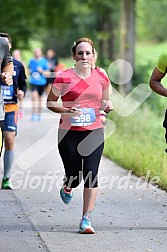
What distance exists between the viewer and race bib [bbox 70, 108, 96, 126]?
7672mm

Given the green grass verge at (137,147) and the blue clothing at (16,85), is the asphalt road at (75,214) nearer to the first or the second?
the green grass verge at (137,147)

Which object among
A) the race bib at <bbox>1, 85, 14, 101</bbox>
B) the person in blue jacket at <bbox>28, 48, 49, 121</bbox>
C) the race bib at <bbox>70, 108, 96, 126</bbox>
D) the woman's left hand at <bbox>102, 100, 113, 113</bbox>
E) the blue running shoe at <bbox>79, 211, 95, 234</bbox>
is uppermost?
the woman's left hand at <bbox>102, 100, 113, 113</bbox>

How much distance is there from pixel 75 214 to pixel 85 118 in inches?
57.3

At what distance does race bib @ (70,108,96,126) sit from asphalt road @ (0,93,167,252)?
1052mm

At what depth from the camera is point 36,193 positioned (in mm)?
10234

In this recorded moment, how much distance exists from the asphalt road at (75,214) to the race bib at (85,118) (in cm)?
105

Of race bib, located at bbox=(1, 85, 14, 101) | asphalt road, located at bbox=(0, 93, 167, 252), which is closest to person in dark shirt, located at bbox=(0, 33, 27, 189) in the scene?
A: race bib, located at bbox=(1, 85, 14, 101)

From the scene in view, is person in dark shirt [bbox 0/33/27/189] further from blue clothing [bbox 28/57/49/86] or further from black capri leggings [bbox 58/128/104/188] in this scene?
blue clothing [bbox 28/57/49/86]

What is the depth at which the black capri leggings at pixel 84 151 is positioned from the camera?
771 centimetres

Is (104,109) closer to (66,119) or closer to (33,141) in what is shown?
(66,119)

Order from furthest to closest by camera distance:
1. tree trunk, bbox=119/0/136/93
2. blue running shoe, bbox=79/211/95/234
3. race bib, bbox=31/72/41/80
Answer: tree trunk, bbox=119/0/136/93
race bib, bbox=31/72/41/80
blue running shoe, bbox=79/211/95/234

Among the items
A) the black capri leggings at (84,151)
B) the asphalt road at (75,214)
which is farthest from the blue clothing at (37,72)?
the black capri leggings at (84,151)

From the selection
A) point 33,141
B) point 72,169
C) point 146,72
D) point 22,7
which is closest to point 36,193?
point 72,169

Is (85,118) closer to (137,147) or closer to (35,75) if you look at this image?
(137,147)
